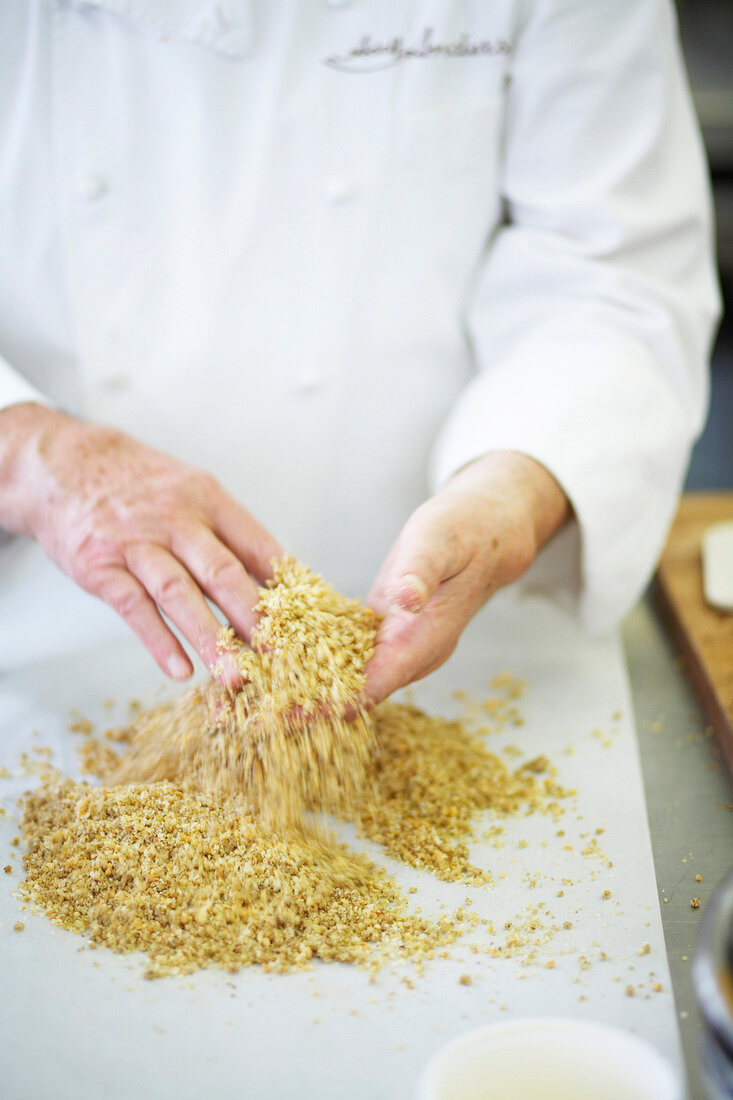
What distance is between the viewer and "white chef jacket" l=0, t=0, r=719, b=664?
1048 mm

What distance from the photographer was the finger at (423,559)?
0.85 meters

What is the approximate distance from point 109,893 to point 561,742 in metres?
0.52

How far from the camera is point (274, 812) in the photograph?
893 mm

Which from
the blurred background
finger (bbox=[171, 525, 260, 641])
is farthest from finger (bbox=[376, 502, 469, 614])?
the blurred background

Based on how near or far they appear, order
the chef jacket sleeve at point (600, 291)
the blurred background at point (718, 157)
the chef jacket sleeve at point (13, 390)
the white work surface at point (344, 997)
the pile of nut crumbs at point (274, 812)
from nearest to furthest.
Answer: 1. the white work surface at point (344, 997)
2. the pile of nut crumbs at point (274, 812)
3. the chef jacket sleeve at point (13, 390)
4. the chef jacket sleeve at point (600, 291)
5. the blurred background at point (718, 157)

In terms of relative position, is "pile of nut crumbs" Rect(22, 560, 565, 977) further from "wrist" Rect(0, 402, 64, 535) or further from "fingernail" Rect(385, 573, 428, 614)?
"wrist" Rect(0, 402, 64, 535)

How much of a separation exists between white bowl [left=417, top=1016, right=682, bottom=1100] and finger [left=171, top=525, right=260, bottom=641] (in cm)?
46

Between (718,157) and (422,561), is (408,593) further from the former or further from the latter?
(718,157)

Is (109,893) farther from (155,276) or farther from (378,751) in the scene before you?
(155,276)

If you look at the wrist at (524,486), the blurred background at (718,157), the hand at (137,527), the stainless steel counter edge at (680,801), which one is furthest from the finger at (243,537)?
the blurred background at (718,157)

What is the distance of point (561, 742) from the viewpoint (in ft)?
3.53
